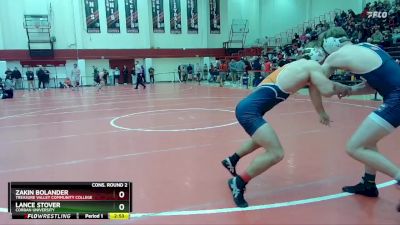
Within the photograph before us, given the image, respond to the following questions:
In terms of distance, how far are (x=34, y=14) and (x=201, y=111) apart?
885 inches

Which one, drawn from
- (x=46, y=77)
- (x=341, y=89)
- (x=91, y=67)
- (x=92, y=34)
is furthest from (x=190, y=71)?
(x=341, y=89)

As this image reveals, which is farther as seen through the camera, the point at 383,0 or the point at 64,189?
the point at 383,0

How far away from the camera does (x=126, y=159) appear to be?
17.5 feet

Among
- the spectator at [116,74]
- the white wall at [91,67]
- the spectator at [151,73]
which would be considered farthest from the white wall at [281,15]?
the white wall at [91,67]

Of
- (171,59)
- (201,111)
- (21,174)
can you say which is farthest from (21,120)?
(171,59)

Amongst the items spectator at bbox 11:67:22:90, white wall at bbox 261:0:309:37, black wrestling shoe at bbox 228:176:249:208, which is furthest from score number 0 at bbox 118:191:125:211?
white wall at bbox 261:0:309:37

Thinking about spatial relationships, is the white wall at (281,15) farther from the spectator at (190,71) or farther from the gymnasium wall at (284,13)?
the spectator at (190,71)

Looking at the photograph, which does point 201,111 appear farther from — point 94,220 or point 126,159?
point 94,220

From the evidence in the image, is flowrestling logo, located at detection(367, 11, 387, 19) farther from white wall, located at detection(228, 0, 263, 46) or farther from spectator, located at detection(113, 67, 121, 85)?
spectator, located at detection(113, 67, 121, 85)
